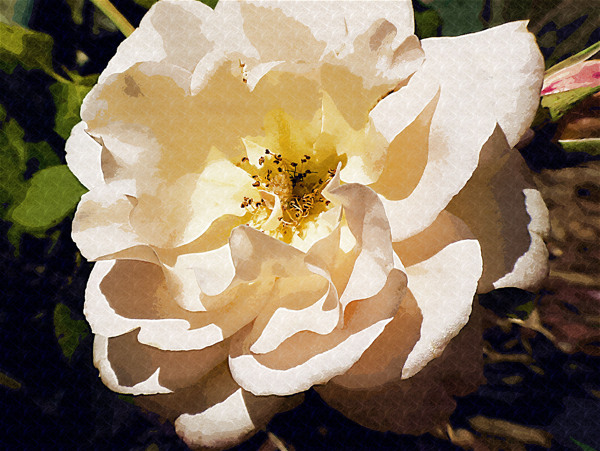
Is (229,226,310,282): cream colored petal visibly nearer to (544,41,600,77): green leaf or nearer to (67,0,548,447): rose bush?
(67,0,548,447): rose bush

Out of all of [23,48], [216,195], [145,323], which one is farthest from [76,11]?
[145,323]

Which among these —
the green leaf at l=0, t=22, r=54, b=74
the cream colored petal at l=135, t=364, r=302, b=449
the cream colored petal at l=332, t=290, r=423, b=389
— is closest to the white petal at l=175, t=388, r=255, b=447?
the cream colored petal at l=135, t=364, r=302, b=449

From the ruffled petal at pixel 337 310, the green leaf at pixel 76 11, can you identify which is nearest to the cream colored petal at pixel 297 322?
the ruffled petal at pixel 337 310

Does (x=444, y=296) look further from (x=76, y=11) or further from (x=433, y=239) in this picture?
(x=76, y=11)

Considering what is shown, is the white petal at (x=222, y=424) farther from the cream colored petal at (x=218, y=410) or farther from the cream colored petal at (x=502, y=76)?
the cream colored petal at (x=502, y=76)

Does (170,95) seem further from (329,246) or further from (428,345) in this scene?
(428,345)
